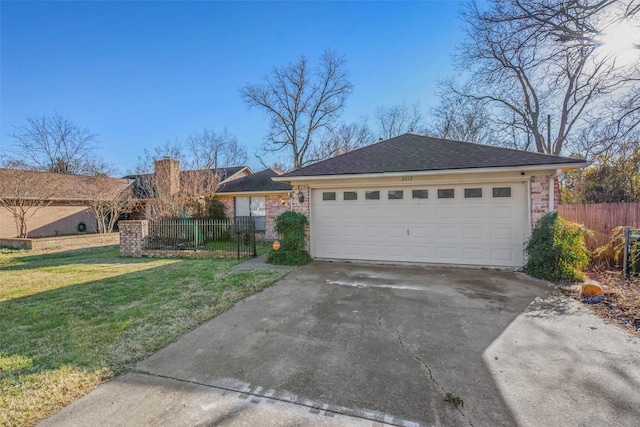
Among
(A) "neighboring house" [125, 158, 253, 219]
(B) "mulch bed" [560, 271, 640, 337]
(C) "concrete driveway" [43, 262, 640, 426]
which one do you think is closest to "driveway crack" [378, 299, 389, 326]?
(C) "concrete driveway" [43, 262, 640, 426]

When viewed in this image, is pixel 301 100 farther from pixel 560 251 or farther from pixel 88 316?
pixel 88 316

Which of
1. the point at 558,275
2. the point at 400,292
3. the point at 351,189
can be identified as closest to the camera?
the point at 400,292

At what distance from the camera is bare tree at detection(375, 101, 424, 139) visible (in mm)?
25406

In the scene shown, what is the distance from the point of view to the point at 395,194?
326 inches

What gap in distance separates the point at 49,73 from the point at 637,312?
18491mm

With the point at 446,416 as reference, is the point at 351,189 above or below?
above

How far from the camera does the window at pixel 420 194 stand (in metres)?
7.98

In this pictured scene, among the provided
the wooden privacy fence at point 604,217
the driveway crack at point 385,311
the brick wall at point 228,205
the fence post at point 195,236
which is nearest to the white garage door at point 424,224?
the wooden privacy fence at point 604,217

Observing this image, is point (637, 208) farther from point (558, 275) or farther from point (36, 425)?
point (36, 425)

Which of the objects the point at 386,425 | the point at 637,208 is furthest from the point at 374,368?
the point at 637,208

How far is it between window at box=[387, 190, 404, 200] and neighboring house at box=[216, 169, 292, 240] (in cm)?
629

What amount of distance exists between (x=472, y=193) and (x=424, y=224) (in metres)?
1.46

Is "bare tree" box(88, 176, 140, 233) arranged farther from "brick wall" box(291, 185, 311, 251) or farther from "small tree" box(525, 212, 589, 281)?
"small tree" box(525, 212, 589, 281)

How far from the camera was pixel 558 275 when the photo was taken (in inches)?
246
